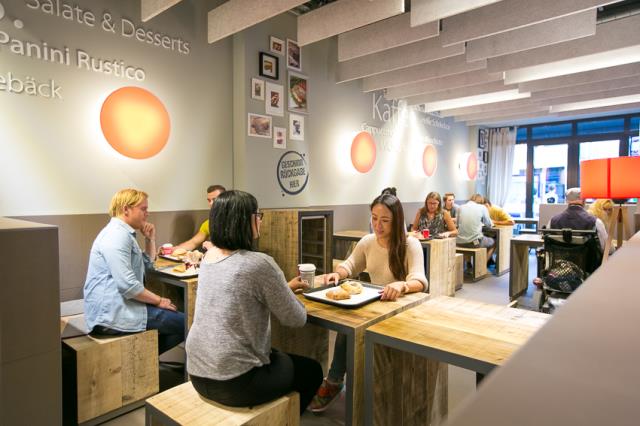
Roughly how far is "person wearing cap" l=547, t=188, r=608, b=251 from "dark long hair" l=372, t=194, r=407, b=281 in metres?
2.53

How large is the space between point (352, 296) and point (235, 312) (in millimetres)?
696

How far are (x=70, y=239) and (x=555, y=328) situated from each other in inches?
143

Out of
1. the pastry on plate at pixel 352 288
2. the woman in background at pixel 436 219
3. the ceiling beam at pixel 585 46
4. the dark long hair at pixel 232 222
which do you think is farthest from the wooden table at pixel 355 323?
the ceiling beam at pixel 585 46

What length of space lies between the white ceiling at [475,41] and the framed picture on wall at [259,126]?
36.3 inches

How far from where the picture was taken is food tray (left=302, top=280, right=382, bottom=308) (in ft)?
6.28

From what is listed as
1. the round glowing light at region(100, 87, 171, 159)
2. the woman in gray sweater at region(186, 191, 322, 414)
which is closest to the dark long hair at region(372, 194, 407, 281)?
the woman in gray sweater at region(186, 191, 322, 414)

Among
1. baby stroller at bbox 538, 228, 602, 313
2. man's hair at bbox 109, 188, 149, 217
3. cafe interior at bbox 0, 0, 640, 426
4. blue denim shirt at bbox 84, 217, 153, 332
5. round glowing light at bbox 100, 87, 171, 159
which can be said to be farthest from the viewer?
baby stroller at bbox 538, 228, 602, 313

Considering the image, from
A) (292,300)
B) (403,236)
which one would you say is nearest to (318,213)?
(403,236)

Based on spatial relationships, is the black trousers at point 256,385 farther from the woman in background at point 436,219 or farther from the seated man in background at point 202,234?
the woman in background at point 436,219

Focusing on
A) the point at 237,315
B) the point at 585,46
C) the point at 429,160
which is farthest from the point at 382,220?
the point at 429,160

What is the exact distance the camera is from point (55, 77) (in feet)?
10.4

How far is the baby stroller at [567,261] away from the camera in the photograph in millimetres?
3727

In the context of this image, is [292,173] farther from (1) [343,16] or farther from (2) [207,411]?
(2) [207,411]

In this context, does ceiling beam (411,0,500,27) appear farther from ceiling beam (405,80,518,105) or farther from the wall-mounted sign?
ceiling beam (405,80,518,105)
